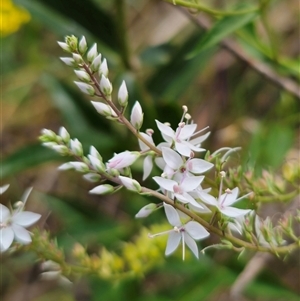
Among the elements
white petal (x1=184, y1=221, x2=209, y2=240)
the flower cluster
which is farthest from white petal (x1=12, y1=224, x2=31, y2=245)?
white petal (x1=184, y1=221, x2=209, y2=240)

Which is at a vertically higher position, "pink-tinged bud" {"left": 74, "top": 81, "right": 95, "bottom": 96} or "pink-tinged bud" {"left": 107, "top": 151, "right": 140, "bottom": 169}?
"pink-tinged bud" {"left": 74, "top": 81, "right": 95, "bottom": 96}

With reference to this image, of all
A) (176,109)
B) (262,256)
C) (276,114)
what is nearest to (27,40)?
(176,109)

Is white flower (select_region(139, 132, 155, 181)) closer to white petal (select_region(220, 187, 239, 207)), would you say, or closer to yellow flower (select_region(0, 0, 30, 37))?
white petal (select_region(220, 187, 239, 207))

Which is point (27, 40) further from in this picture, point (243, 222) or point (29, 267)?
point (243, 222)

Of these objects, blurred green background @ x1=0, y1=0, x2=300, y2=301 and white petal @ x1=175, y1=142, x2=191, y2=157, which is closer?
white petal @ x1=175, y1=142, x2=191, y2=157

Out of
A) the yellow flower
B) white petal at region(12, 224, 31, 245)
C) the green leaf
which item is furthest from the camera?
the yellow flower

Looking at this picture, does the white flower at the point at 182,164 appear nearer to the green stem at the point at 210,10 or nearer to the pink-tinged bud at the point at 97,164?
Result: the pink-tinged bud at the point at 97,164

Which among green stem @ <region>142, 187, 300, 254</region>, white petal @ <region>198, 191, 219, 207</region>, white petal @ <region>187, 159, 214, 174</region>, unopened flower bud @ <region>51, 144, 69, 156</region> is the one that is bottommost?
unopened flower bud @ <region>51, 144, 69, 156</region>

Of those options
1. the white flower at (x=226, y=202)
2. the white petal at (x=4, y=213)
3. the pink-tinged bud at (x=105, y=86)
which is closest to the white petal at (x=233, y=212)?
the white flower at (x=226, y=202)
